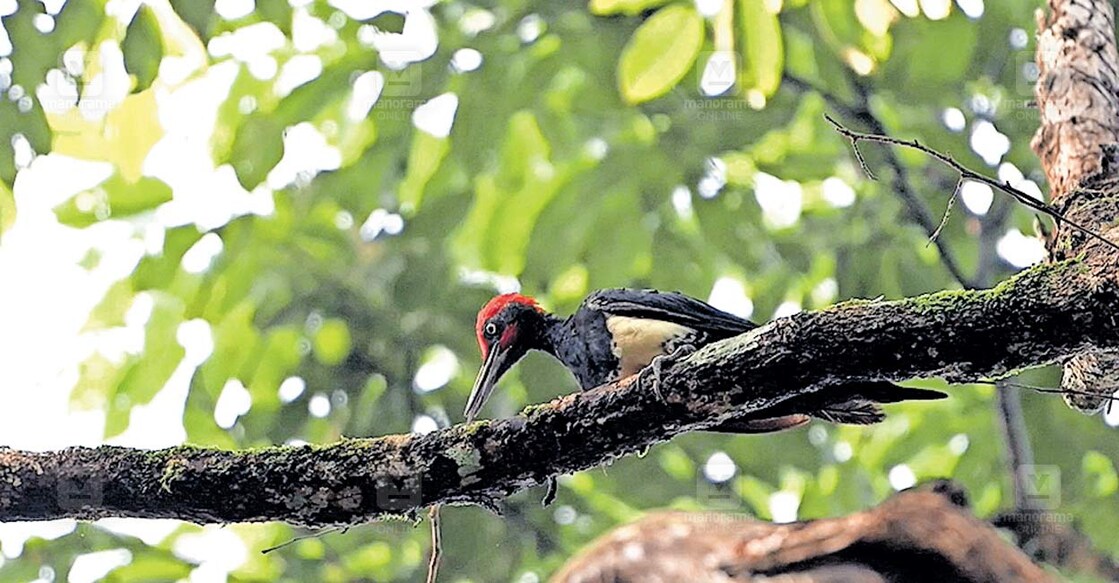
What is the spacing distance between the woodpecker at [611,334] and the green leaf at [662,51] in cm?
55

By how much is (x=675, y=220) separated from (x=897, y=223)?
0.95m

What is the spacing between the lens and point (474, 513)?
3.79 meters

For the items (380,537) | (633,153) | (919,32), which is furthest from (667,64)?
(380,537)

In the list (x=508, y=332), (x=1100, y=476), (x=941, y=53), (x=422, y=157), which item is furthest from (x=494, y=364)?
(x=1100, y=476)

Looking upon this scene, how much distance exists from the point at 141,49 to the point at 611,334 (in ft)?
4.42

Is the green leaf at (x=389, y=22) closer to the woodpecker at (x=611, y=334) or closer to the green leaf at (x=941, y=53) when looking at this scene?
the woodpecker at (x=611, y=334)

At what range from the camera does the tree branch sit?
58.1 inches

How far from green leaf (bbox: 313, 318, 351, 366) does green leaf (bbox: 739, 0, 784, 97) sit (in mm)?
1718

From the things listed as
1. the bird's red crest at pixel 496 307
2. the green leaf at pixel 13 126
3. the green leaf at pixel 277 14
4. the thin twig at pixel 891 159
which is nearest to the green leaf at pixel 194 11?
the green leaf at pixel 277 14

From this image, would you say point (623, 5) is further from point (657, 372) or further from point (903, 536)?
point (657, 372)

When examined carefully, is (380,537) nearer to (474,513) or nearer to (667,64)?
(474,513)

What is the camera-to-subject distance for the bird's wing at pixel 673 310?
8.61 feet

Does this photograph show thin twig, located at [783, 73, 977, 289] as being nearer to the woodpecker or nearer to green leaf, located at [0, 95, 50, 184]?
the woodpecker

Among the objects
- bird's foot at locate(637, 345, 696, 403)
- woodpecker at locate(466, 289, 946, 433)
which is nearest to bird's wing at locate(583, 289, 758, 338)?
woodpecker at locate(466, 289, 946, 433)
